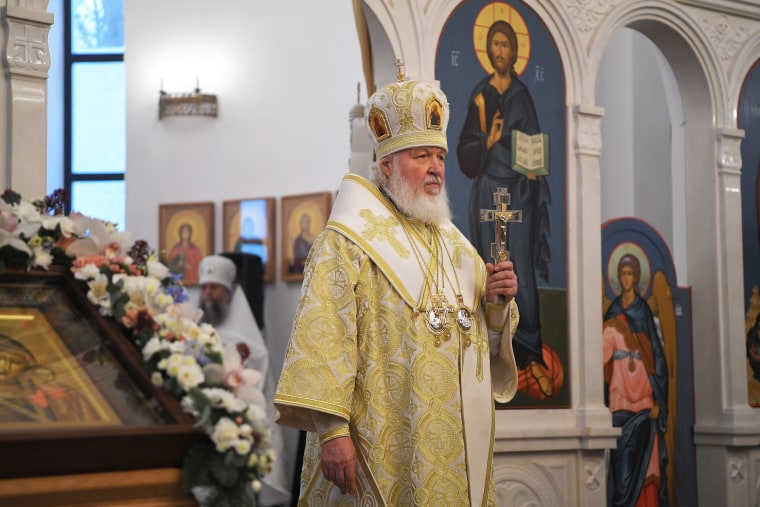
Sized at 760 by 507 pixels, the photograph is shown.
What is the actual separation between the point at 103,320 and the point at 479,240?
A: 14.4 ft

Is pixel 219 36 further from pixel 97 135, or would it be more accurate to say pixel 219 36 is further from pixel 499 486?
pixel 499 486

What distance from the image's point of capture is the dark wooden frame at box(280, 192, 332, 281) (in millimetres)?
10328

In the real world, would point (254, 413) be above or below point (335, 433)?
above

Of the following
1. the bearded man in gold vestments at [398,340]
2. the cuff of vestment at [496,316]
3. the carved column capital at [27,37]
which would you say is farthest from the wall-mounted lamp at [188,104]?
the cuff of vestment at [496,316]

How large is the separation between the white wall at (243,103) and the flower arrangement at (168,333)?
7.67 meters

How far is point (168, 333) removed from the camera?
95.3 inches

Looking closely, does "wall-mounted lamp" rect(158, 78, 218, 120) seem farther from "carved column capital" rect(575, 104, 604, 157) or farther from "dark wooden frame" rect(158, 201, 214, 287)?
"carved column capital" rect(575, 104, 604, 157)

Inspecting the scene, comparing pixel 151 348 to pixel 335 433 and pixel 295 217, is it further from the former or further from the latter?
pixel 295 217

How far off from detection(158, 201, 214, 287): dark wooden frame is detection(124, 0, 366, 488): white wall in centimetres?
8

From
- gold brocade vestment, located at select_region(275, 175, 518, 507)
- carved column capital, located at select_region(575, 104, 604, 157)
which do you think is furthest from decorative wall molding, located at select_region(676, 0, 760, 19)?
gold brocade vestment, located at select_region(275, 175, 518, 507)

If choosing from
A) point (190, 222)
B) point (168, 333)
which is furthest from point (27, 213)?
point (190, 222)

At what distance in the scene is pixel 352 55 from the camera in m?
10.5

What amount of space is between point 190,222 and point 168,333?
8.75 meters

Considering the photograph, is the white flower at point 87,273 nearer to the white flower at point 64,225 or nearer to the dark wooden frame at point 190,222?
the white flower at point 64,225
